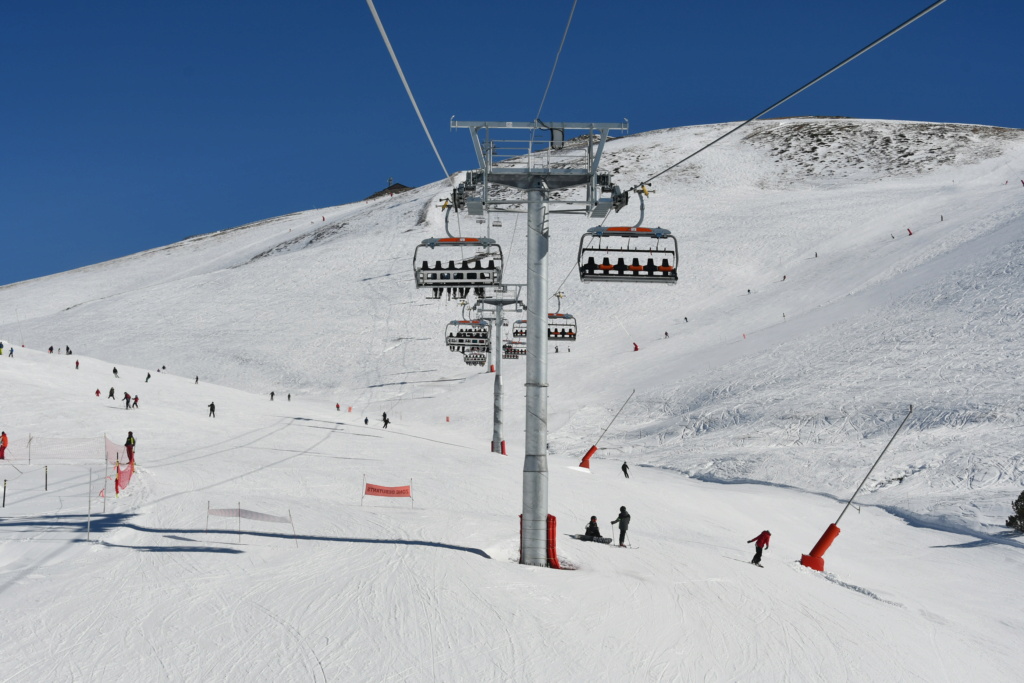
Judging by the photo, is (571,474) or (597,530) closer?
(597,530)

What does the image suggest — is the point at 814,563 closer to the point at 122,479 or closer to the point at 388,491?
the point at 388,491

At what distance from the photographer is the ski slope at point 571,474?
33.7 ft

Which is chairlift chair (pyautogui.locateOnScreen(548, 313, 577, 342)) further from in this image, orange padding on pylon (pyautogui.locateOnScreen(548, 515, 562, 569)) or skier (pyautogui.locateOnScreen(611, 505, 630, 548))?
orange padding on pylon (pyautogui.locateOnScreen(548, 515, 562, 569))

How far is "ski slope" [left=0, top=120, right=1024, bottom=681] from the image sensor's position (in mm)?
10281

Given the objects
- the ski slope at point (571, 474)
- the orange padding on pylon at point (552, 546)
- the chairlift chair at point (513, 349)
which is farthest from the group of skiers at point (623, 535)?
the chairlift chair at point (513, 349)

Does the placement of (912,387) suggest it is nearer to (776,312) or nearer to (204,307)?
(776,312)

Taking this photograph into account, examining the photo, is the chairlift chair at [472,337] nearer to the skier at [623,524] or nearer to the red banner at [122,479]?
the red banner at [122,479]

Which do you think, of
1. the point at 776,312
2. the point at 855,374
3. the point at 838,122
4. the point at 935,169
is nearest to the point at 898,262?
the point at 776,312

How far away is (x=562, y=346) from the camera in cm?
6319

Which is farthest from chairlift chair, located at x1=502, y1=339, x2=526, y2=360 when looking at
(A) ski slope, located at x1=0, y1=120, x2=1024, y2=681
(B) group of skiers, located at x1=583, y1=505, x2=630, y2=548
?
(B) group of skiers, located at x1=583, y1=505, x2=630, y2=548

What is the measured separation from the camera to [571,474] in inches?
1048

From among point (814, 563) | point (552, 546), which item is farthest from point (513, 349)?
point (552, 546)

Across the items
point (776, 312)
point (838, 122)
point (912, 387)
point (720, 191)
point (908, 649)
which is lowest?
point (908, 649)

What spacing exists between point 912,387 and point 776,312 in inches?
904
